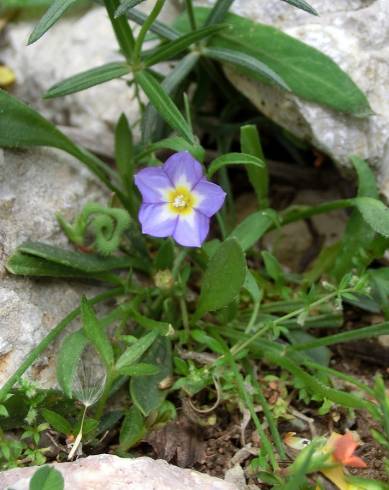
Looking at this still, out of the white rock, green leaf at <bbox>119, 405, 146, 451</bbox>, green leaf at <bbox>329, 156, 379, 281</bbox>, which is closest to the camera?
green leaf at <bbox>119, 405, 146, 451</bbox>

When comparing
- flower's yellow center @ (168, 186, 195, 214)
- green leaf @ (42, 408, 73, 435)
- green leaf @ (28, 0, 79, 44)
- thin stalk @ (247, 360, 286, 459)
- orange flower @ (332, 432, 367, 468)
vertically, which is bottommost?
green leaf @ (42, 408, 73, 435)

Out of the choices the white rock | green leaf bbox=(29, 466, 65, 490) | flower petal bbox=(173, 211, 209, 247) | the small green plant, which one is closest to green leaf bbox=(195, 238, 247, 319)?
the small green plant

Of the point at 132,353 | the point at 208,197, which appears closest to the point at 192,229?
the point at 208,197

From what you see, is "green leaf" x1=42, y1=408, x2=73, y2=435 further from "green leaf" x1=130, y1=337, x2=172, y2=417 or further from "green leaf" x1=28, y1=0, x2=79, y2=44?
"green leaf" x1=28, y1=0, x2=79, y2=44

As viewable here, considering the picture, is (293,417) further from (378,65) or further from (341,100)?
(378,65)

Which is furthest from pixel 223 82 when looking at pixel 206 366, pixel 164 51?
pixel 206 366

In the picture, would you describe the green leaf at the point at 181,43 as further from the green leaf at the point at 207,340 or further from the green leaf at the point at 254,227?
the green leaf at the point at 207,340

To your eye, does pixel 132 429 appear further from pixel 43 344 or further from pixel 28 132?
pixel 28 132
